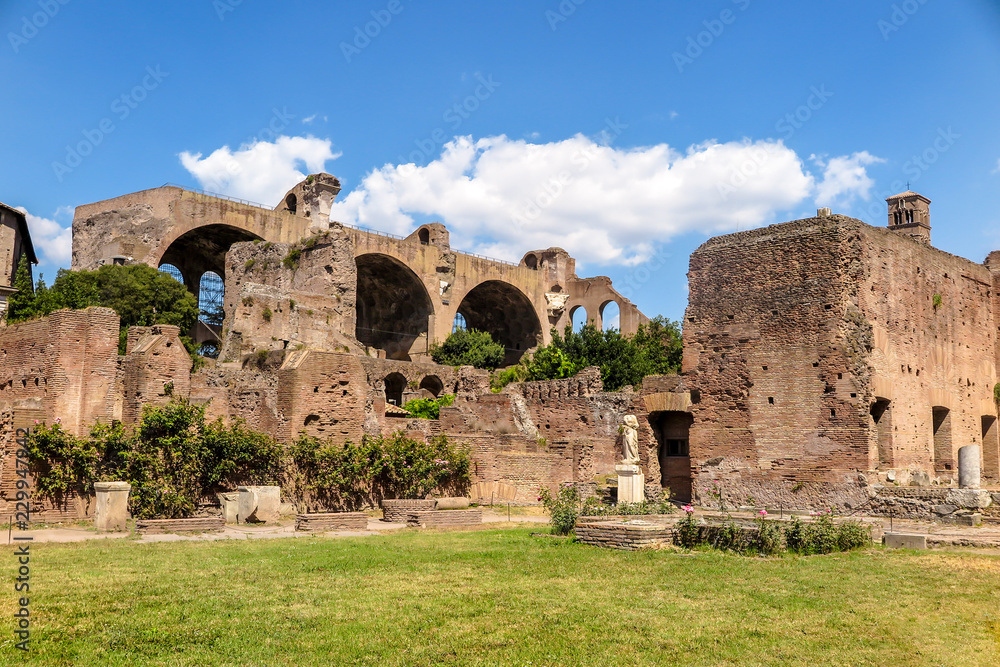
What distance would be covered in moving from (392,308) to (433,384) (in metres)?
12.7

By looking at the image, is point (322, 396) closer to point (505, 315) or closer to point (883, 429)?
point (883, 429)

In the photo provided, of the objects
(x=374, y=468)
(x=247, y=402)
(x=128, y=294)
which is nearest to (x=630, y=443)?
(x=374, y=468)

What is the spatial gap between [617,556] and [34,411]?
33.0 feet

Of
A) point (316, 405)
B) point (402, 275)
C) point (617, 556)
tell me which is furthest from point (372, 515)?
point (402, 275)

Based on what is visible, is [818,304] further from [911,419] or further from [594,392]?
[594,392]

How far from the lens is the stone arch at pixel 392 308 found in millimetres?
45031

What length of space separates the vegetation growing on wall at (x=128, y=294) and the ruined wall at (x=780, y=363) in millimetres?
18829

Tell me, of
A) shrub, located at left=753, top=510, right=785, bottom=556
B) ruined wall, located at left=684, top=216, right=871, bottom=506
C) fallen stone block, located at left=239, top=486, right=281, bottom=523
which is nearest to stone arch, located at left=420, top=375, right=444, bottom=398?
ruined wall, located at left=684, top=216, right=871, bottom=506

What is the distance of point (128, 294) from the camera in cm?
3131

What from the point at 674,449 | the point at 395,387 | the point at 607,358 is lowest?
the point at 674,449

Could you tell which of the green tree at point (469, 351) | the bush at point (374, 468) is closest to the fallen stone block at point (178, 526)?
the bush at point (374, 468)

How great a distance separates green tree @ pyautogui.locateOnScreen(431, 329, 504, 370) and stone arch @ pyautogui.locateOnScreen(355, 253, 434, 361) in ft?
7.16

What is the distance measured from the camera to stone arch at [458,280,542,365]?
5078 centimetres

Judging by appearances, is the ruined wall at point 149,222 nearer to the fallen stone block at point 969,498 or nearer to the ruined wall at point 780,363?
the ruined wall at point 780,363
